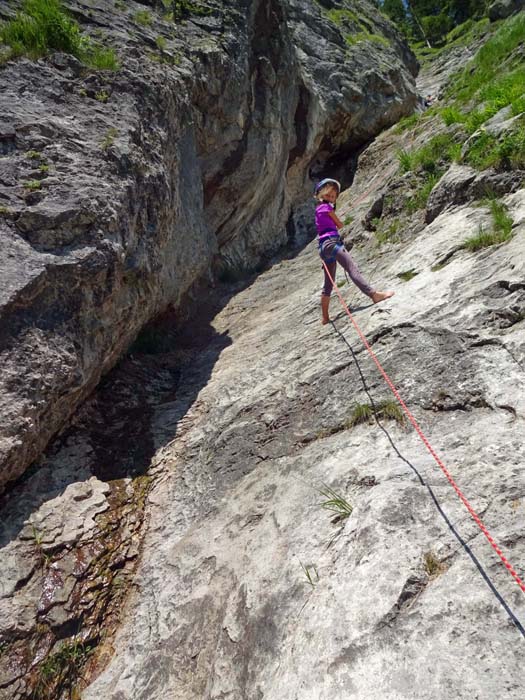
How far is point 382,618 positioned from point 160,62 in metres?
11.1

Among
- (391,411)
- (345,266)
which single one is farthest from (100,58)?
(391,411)

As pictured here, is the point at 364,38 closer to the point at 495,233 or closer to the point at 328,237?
the point at 328,237

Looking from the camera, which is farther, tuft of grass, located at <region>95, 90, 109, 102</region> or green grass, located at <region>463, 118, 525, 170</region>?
tuft of grass, located at <region>95, 90, 109, 102</region>

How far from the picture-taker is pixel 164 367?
9.14m

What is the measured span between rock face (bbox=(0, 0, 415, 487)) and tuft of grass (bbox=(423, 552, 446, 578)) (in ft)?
15.5

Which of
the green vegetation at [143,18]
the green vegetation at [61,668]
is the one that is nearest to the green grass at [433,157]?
the green vegetation at [143,18]

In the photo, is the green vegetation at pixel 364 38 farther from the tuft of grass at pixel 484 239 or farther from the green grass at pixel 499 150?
the tuft of grass at pixel 484 239

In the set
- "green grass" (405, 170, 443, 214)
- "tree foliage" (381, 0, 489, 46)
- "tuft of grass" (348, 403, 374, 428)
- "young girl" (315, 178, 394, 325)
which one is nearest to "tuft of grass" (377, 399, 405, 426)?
"tuft of grass" (348, 403, 374, 428)

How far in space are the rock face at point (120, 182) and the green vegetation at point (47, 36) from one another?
22cm

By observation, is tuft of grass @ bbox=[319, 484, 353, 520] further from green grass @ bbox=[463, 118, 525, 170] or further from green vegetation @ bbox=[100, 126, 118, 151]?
green grass @ bbox=[463, 118, 525, 170]

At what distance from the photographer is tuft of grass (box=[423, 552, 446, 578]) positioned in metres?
2.96

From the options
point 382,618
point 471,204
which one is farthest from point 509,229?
point 382,618

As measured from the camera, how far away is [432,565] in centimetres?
300

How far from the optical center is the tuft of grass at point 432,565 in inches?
116
